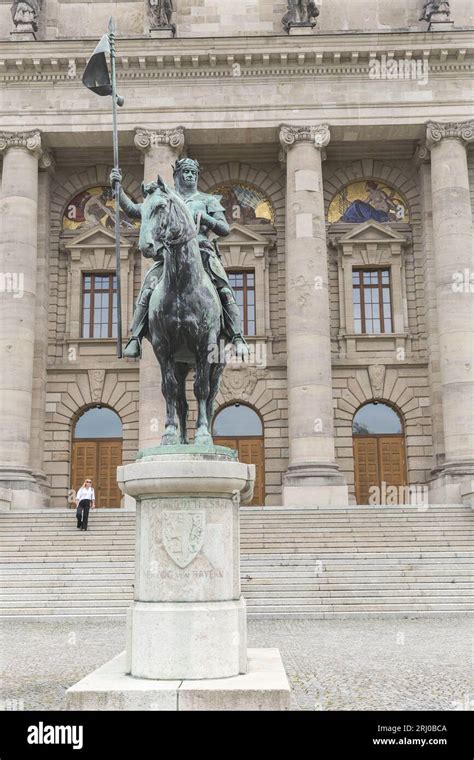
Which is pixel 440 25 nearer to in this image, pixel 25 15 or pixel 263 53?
pixel 263 53

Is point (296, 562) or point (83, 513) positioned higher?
point (83, 513)

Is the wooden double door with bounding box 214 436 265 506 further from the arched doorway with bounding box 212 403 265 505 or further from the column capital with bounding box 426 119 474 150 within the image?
the column capital with bounding box 426 119 474 150

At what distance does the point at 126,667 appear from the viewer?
24.1 ft

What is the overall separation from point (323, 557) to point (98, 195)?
20733mm

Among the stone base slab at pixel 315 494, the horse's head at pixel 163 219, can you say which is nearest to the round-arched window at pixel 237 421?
the stone base slab at pixel 315 494

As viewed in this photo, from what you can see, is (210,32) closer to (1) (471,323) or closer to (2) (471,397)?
(1) (471,323)

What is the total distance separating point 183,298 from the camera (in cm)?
825

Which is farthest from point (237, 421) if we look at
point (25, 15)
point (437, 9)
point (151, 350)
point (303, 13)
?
point (25, 15)

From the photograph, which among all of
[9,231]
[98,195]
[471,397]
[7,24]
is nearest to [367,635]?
[471,397]

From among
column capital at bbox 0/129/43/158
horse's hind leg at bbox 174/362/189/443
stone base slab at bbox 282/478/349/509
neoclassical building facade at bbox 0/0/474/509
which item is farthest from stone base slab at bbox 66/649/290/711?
column capital at bbox 0/129/43/158

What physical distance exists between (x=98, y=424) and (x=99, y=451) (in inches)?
45.5

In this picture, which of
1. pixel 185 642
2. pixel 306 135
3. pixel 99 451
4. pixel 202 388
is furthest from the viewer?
pixel 99 451

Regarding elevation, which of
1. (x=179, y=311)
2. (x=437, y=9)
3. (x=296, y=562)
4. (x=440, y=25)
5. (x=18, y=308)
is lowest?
(x=296, y=562)

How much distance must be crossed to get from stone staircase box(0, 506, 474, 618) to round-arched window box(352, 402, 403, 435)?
7.73 metres
